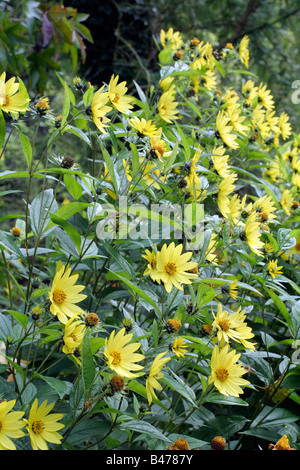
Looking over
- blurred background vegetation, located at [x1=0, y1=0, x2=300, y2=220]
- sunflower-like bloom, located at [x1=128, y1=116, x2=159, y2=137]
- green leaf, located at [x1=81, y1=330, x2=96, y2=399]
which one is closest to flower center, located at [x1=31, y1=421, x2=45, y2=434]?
green leaf, located at [x1=81, y1=330, x2=96, y2=399]

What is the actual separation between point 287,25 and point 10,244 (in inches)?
181

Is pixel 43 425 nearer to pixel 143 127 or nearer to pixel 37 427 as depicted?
pixel 37 427

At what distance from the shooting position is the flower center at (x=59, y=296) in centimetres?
76

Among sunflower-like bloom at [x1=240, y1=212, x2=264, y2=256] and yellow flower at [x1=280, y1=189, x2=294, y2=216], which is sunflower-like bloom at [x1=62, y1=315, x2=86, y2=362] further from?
yellow flower at [x1=280, y1=189, x2=294, y2=216]

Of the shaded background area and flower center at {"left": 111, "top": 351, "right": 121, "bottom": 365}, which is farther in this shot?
the shaded background area

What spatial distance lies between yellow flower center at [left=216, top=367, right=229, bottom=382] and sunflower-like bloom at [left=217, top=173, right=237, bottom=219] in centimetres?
35

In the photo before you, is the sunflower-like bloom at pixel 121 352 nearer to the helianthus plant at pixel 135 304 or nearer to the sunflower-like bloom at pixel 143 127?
the helianthus plant at pixel 135 304

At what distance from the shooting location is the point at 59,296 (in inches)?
30.0

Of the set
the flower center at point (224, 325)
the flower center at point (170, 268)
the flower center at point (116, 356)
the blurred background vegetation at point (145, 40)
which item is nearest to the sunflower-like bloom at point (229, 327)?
the flower center at point (224, 325)

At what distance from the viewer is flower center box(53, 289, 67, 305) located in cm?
76

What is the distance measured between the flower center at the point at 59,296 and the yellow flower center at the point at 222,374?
0.97 ft

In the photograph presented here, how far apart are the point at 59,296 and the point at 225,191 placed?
0.46 meters

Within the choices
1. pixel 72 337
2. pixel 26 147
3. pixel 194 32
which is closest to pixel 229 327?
pixel 72 337

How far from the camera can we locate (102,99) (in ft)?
2.94
